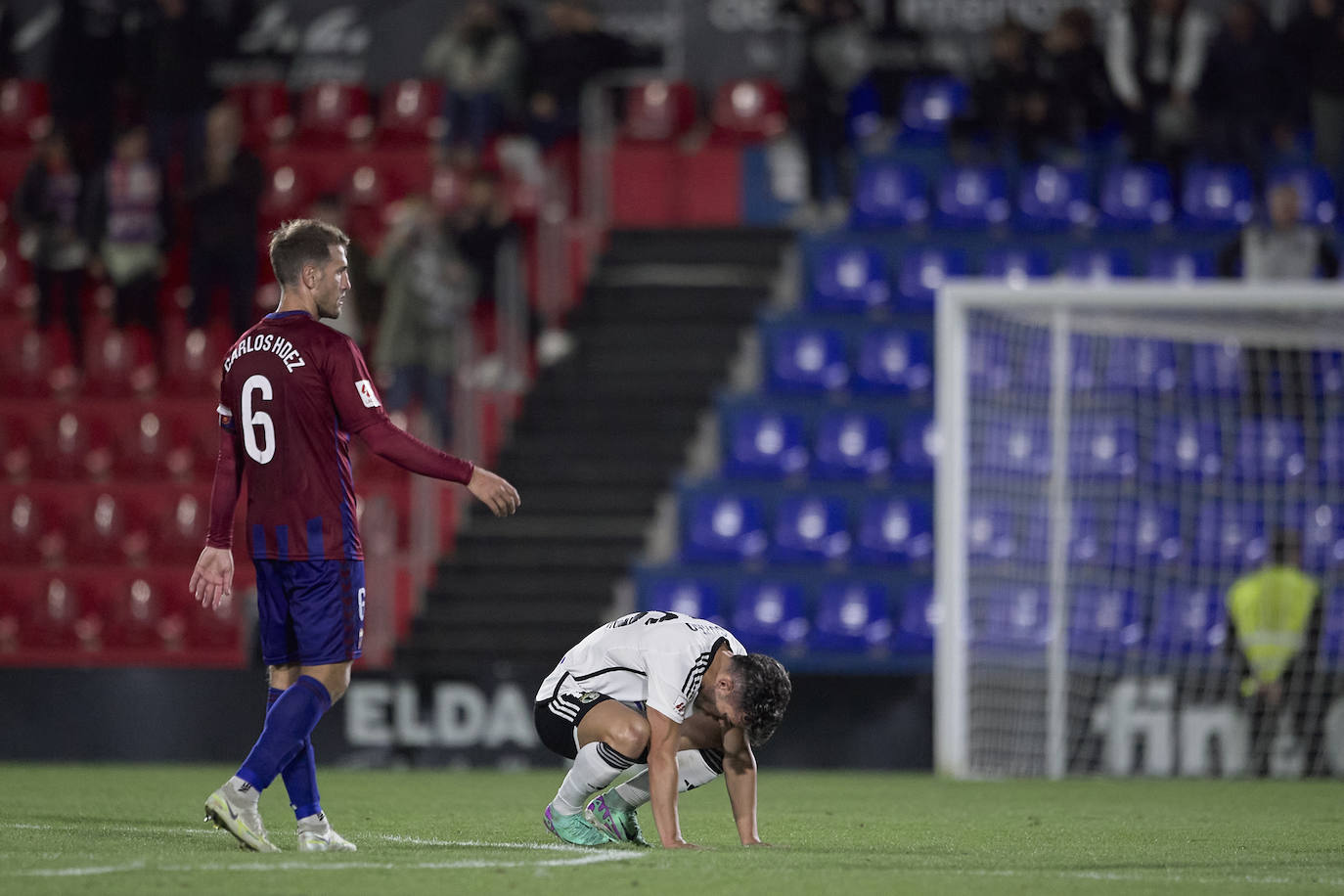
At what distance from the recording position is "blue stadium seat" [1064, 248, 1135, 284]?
15203 mm

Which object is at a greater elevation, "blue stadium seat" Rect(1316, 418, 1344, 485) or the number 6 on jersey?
the number 6 on jersey

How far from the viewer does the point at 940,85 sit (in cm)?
1686

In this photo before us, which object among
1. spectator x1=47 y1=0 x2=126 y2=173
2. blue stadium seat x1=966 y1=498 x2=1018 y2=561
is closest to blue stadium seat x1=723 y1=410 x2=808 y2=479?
blue stadium seat x1=966 y1=498 x2=1018 y2=561

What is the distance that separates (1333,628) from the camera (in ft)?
42.6

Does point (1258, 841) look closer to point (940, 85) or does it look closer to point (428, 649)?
point (428, 649)

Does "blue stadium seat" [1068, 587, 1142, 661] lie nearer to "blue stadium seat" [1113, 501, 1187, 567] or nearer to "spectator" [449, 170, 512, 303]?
"blue stadium seat" [1113, 501, 1187, 567]

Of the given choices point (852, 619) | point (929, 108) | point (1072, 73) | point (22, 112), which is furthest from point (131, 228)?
point (1072, 73)

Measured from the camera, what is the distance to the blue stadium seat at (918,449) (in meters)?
14.3

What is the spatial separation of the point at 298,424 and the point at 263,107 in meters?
12.2

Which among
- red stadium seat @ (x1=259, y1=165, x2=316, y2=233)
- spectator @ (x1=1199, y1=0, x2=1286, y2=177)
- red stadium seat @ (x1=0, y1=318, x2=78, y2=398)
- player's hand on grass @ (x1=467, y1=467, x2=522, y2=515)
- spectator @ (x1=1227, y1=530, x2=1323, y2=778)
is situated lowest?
spectator @ (x1=1227, y1=530, x2=1323, y2=778)

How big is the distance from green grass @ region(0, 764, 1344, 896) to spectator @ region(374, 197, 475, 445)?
366cm

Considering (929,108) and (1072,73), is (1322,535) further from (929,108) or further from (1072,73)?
(929,108)

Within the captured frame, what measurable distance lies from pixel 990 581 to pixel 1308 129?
18.2 ft

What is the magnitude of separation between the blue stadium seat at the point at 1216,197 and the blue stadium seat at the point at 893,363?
8.23ft
